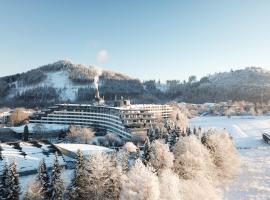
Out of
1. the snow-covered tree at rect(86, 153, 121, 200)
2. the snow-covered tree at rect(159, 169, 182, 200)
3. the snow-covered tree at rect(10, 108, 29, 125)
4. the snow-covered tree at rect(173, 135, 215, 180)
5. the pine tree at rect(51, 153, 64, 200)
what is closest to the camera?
the pine tree at rect(51, 153, 64, 200)

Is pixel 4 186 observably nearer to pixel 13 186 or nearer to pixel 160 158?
pixel 13 186

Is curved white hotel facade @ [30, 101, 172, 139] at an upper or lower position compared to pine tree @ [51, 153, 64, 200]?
upper

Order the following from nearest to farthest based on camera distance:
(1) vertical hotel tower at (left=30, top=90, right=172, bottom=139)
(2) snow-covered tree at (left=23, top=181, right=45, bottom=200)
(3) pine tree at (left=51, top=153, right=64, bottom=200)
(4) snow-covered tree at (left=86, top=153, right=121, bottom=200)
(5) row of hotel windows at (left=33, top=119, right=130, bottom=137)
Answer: (2) snow-covered tree at (left=23, top=181, right=45, bottom=200)
(3) pine tree at (left=51, top=153, right=64, bottom=200)
(4) snow-covered tree at (left=86, top=153, right=121, bottom=200)
(1) vertical hotel tower at (left=30, top=90, right=172, bottom=139)
(5) row of hotel windows at (left=33, top=119, right=130, bottom=137)

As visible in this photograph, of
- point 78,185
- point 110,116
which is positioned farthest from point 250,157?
point 78,185

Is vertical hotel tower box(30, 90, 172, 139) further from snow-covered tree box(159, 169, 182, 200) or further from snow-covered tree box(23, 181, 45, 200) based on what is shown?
snow-covered tree box(23, 181, 45, 200)

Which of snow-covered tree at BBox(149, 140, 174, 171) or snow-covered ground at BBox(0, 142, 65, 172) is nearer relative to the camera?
snow-covered tree at BBox(149, 140, 174, 171)

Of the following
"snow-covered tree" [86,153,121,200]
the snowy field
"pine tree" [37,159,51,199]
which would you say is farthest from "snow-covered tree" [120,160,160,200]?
the snowy field

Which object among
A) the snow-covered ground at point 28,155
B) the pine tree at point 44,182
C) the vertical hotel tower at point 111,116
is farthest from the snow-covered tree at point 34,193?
the vertical hotel tower at point 111,116
